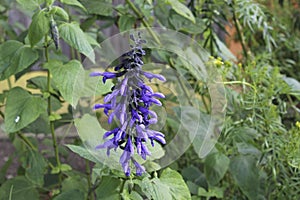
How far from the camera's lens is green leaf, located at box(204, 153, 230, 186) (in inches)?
61.6

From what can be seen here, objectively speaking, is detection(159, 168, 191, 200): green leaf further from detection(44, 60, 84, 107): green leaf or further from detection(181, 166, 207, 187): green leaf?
detection(181, 166, 207, 187): green leaf

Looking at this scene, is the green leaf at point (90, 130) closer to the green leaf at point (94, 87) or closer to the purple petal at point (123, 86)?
the green leaf at point (94, 87)

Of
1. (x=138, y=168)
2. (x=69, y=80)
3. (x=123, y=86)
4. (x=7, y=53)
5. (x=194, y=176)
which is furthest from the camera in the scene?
(x=194, y=176)

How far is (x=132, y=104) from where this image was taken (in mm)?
982

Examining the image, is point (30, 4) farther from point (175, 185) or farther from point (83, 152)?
point (175, 185)

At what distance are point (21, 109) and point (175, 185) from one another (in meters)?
0.54

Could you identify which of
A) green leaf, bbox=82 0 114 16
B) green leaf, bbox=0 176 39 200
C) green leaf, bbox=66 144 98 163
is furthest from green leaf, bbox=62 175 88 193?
green leaf, bbox=82 0 114 16

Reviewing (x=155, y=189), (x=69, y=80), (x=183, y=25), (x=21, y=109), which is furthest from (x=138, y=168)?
(x=183, y=25)

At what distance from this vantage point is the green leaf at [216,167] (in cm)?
157

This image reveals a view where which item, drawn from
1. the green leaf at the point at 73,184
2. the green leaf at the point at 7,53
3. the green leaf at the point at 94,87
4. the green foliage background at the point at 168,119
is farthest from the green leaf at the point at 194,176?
the green leaf at the point at 7,53

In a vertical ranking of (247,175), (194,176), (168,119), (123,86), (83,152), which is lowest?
(194,176)

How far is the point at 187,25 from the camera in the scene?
1.75m

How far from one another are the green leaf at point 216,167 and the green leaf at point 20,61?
645 mm

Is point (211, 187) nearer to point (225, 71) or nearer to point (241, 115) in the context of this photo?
point (241, 115)
